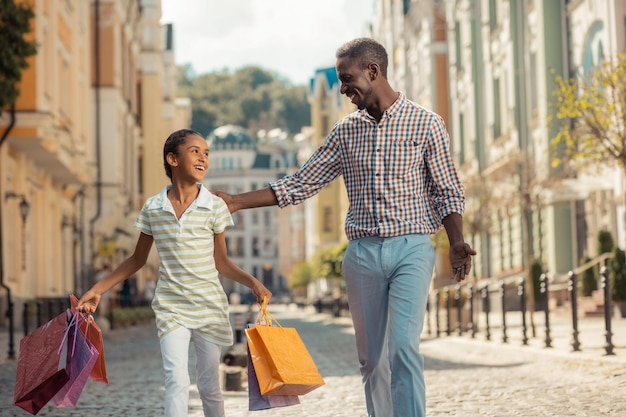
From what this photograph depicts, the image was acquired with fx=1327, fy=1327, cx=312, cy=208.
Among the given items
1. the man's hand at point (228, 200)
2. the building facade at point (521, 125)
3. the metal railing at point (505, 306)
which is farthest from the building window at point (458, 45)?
the man's hand at point (228, 200)

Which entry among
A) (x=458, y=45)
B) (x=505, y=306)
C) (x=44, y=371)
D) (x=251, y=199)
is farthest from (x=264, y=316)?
(x=458, y=45)

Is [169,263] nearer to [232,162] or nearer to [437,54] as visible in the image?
[437,54]

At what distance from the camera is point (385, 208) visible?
20.5 ft

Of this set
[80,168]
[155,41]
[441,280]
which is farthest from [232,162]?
[80,168]

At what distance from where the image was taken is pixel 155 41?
65.4m

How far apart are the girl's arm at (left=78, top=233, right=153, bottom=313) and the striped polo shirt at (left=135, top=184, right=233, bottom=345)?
0.36 feet

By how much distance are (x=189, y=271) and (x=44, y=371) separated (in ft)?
2.93

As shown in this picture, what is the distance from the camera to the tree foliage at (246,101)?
6929 inches

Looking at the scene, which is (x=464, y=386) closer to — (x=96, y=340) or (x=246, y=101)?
(x=96, y=340)

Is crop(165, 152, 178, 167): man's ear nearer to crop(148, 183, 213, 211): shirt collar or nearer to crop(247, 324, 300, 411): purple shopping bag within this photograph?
crop(148, 183, 213, 211): shirt collar

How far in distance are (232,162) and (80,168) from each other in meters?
125

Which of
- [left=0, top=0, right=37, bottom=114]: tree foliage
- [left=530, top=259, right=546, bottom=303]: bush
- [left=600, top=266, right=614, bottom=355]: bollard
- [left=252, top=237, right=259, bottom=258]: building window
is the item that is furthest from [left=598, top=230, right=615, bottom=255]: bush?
[left=252, top=237, right=259, bottom=258]: building window

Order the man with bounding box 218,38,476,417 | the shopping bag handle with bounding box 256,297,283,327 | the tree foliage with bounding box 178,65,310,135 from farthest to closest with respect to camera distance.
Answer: the tree foliage with bounding box 178,65,310,135, the shopping bag handle with bounding box 256,297,283,327, the man with bounding box 218,38,476,417

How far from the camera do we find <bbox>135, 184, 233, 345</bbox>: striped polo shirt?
21.0ft
